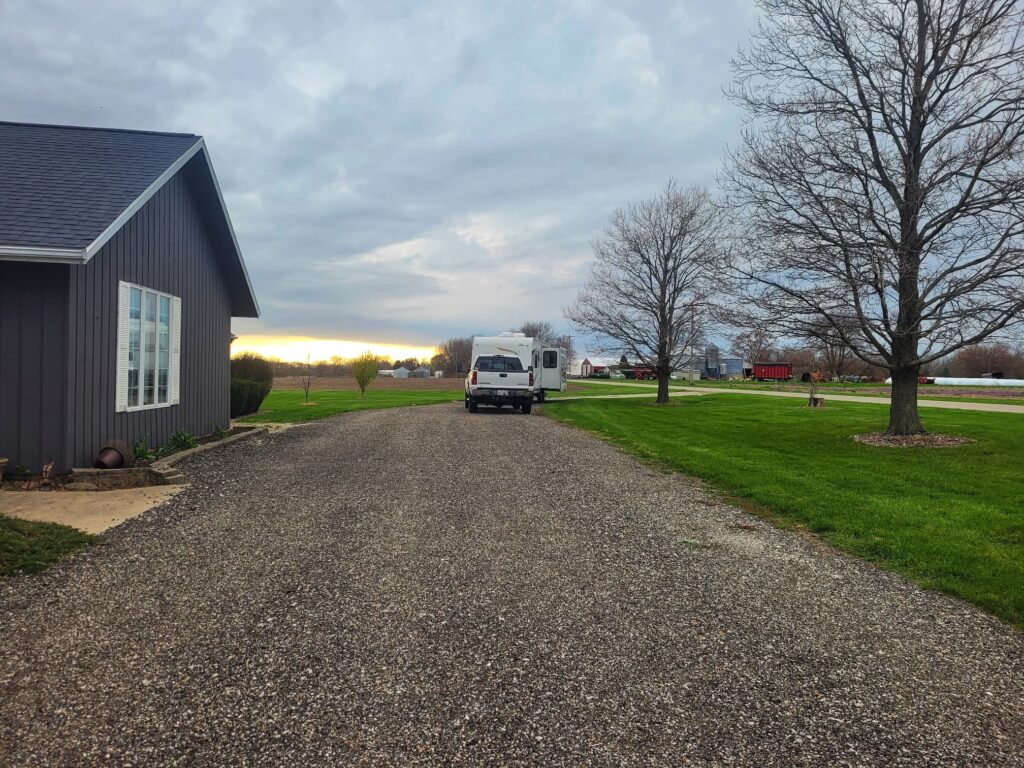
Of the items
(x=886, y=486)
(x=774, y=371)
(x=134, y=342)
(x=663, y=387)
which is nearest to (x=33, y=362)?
(x=134, y=342)

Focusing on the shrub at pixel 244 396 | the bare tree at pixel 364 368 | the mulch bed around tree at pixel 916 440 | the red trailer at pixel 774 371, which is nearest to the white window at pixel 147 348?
the shrub at pixel 244 396

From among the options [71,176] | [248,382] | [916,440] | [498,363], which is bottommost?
[916,440]

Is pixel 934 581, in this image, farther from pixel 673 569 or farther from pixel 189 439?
pixel 189 439

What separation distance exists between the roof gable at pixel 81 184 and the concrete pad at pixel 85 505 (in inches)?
Answer: 109

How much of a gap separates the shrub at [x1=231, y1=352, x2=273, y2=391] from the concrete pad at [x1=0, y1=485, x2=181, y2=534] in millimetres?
15199

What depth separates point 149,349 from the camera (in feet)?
33.1

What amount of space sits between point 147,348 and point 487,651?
8.77 m

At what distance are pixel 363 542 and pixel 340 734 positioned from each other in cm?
298

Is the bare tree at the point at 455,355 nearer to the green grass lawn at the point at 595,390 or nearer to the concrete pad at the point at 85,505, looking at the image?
the green grass lawn at the point at 595,390

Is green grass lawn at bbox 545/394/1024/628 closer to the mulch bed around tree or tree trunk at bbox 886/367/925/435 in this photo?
the mulch bed around tree

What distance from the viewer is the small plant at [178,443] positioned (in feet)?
33.5

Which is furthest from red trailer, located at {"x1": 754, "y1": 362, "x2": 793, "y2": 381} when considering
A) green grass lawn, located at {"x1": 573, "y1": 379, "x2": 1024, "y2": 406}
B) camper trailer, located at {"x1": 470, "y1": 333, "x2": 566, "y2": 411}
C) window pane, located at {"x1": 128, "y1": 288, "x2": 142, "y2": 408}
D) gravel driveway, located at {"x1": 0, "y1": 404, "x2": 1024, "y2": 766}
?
gravel driveway, located at {"x1": 0, "y1": 404, "x2": 1024, "y2": 766}

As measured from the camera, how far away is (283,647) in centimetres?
360

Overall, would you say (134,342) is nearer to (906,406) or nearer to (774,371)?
(906,406)
